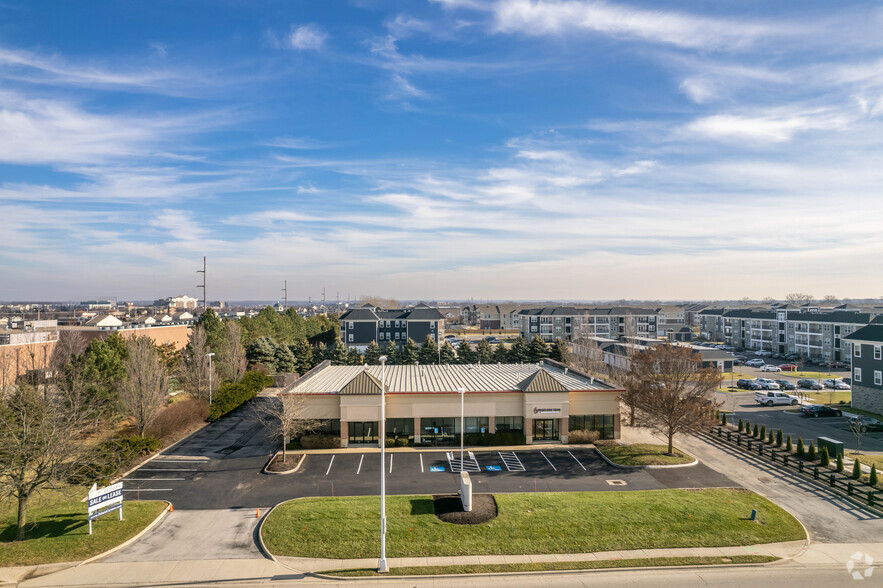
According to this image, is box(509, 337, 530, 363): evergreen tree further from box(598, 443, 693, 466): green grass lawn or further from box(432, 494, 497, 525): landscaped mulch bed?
box(432, 494, 497, 525): landscaped mulch bed

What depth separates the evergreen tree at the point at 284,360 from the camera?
70.7 metres

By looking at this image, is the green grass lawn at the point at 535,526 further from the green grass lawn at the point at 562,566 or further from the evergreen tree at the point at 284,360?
the evergreen tree at the point at 284,360

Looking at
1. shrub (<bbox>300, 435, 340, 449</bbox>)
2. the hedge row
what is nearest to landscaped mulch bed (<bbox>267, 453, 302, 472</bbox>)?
shrub (<bbox>300, 435, 340, 449</bbox>)

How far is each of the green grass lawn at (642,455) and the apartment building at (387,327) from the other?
198 ft

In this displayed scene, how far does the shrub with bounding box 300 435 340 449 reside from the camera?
37344mm

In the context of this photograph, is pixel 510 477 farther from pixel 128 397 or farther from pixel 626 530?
pixel 128 397

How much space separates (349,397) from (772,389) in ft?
178

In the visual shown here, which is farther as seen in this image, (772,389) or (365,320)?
(365,320)

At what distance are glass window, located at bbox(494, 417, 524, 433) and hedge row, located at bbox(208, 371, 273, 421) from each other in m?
26.6

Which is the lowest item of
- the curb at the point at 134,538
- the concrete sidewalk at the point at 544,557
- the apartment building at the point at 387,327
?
the curb at the point at 134,538

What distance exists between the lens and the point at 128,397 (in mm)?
37688

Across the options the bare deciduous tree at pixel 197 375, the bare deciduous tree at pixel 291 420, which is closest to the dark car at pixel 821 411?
the bare deciduous tree at pixel 291 420

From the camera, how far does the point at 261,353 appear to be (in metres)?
69.2

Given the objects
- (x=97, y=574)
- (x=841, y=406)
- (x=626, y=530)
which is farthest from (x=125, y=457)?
(x=841, y=406)
